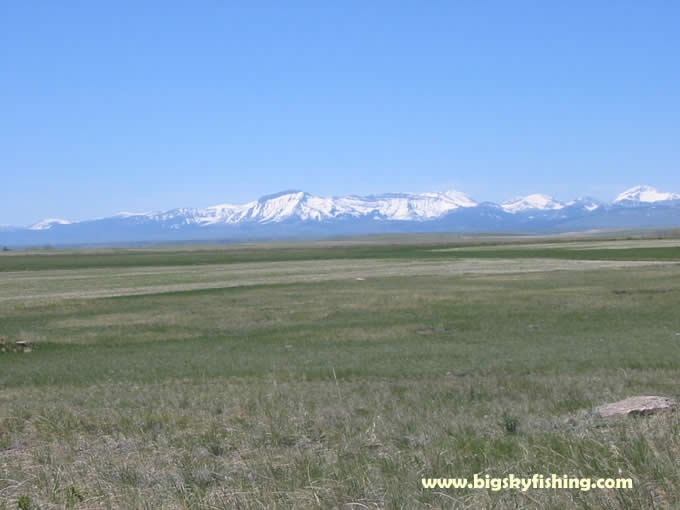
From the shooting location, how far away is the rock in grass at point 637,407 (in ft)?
38.7

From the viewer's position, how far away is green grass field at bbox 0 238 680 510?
8016 millimetres

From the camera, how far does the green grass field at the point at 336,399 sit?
802 centimetres

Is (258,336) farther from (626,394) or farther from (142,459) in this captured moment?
(142,459)

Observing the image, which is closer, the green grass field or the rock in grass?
the green grass field

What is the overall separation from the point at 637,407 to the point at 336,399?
20.8 feet

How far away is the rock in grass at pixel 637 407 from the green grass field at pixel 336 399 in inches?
22.5

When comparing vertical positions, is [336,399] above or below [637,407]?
below

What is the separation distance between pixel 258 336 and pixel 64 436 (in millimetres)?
19123

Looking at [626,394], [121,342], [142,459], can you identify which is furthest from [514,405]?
[121,342]

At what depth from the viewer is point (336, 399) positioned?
15508mm

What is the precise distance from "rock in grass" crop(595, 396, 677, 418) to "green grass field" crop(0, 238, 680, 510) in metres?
0.57

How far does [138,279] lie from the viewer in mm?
69750

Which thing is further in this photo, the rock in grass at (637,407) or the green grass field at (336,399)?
the rock in grass at (637,407)

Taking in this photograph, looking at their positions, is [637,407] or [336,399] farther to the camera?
[336,399]
